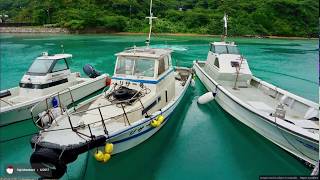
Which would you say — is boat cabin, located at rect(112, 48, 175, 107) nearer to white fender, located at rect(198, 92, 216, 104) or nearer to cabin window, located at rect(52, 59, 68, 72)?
white fender, located at rect(198, 92, 216, 104)

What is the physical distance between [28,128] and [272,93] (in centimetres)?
1152

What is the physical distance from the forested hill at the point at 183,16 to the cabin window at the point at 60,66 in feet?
164

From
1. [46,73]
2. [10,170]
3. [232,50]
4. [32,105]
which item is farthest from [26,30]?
[10,170]

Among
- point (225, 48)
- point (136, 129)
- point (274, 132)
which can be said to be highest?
point (225, 48)

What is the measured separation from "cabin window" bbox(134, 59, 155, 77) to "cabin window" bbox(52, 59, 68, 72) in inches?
179

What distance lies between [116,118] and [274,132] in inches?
224

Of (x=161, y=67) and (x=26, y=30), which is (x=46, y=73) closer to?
(x=161, y=67)

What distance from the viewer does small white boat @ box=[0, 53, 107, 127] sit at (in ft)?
37.2

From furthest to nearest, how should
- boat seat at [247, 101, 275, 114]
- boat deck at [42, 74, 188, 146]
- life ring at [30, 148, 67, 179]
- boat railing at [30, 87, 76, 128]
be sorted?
boat seat at [247, 101, 275, 114] → boat railing at [30, 87, 76, 128] → boat deck at [42, 74, 188, 146] → life ring at [30, 148, 67, 179]

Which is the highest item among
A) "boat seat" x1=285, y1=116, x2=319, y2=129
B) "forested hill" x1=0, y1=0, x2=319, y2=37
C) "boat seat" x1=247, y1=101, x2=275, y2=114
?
"forested hill" x1=0, y1=0, x2=319, y2=37

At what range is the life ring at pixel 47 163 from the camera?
6.71 metres

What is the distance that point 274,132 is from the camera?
10.1 metres

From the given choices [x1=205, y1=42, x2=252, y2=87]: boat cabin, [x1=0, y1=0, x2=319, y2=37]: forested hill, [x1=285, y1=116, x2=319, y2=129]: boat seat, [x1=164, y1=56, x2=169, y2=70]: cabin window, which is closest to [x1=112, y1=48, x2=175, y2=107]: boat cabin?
[x1=164, y1=56, x2=169, y2=70]: cabin window

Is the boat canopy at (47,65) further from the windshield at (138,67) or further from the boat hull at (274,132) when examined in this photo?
the boat hull at (274,132)
